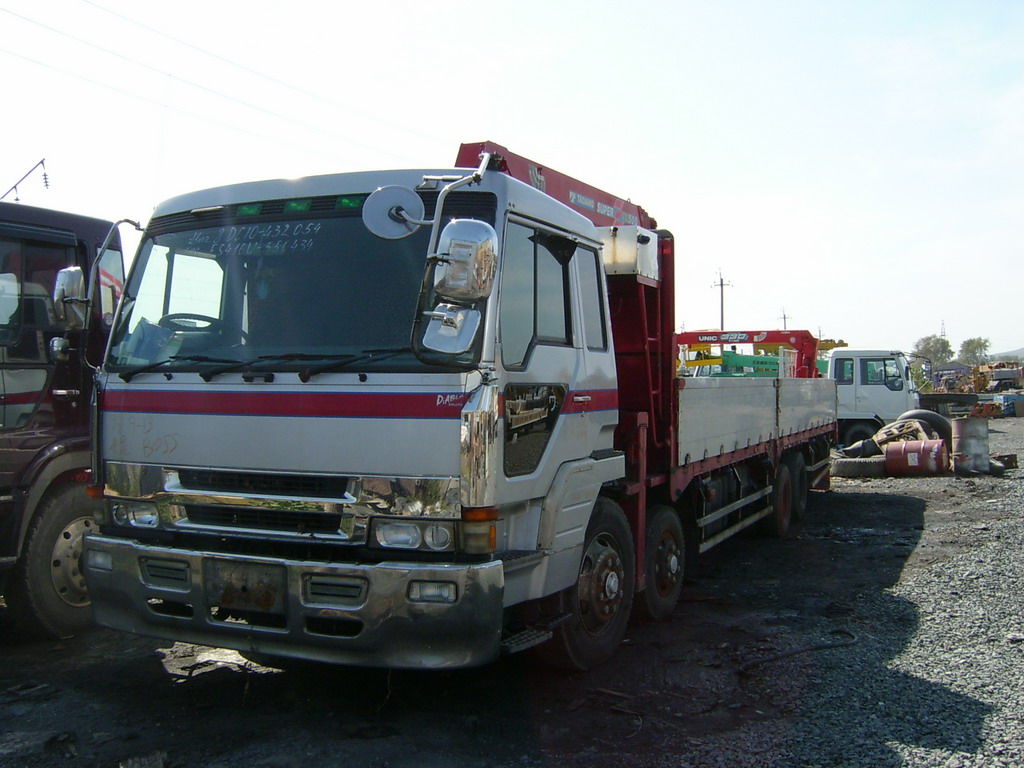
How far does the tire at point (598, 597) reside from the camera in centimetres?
466

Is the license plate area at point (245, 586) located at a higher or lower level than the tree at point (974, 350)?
lower

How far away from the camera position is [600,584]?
4.95 meters

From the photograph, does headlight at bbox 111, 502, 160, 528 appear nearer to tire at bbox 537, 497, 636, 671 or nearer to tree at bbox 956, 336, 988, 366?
tire at bbox 537, 497, 636, 671

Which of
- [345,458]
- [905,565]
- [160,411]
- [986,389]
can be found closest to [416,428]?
[345,458]

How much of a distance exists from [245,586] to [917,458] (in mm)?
14096

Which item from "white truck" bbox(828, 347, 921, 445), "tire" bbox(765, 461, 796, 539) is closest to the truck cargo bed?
"tire" bbox(765, 461, 796, 539)

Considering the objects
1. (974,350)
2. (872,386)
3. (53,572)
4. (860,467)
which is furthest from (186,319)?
(974,350)

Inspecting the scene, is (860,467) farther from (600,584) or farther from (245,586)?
(245,586)

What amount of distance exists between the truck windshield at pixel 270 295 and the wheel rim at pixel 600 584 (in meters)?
1.77

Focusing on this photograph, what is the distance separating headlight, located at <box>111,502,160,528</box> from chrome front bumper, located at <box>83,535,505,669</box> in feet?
0.66

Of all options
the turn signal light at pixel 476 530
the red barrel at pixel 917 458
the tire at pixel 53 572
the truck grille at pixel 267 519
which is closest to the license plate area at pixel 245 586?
the truck grille at pixel 267 519

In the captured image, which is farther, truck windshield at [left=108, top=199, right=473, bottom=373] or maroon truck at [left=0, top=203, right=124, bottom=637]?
maroon truck at [left=0, top=203, right=124, bottom=637]

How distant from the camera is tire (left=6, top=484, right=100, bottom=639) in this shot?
5.47 meters

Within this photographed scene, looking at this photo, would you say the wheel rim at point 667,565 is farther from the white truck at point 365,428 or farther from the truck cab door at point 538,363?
the truck cab door at point 538,363
